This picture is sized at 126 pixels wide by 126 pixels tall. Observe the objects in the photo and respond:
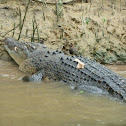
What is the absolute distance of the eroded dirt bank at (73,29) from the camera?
6.84 m

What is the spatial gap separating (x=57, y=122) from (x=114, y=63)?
4.82 metres

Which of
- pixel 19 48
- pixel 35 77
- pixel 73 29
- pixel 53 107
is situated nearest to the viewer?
pixel 53 107

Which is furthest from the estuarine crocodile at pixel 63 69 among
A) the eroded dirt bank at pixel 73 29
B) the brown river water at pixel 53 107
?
the eroded dirt bank at pixel 73 29

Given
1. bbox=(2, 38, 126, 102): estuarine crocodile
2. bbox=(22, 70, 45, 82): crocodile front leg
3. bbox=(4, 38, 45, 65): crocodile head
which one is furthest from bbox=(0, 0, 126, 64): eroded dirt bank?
bbox=(22, 70, 45, 82): crocodile front leg

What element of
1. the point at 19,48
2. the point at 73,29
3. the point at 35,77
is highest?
the point at 73,29

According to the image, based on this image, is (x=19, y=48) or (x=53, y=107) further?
(x=19, y=48)

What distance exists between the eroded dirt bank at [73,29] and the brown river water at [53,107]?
7.97 feet

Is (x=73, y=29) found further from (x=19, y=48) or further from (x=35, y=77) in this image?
(x=35, y=77)

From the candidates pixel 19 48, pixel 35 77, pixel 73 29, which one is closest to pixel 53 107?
pixel 35 77

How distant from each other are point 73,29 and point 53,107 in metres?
4.36

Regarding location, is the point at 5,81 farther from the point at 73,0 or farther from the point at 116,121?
the point at 73,0

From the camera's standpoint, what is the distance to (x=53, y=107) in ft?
10.6

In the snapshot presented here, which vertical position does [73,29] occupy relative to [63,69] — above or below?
above

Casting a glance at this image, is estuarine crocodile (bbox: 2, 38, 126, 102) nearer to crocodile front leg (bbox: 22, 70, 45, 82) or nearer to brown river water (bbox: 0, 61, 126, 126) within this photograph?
crocodile front leg (bbox: 22, 70, 45, 82)
